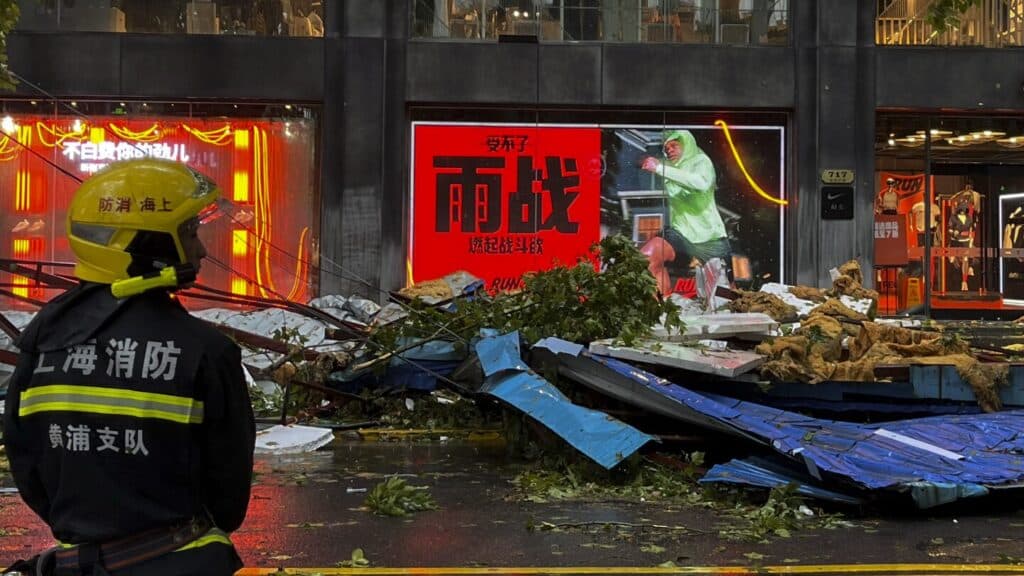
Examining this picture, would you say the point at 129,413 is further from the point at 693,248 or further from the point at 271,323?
the point at 693,248

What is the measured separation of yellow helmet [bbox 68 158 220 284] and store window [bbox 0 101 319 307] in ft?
49.2

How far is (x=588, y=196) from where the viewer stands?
17859 millimetres

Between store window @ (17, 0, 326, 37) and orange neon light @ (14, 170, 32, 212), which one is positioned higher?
store window @ (17, 0, 326, 37)

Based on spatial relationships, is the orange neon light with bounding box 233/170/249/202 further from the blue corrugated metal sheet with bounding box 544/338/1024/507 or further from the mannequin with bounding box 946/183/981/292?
the mannequin with bounding box 946/183/981/292

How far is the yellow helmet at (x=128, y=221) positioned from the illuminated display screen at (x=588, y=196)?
1481 centimetres

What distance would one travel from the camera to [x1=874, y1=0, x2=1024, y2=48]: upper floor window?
18047mm

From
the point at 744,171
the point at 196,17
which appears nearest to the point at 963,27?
the point at 744,171

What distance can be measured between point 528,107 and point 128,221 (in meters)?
15.4

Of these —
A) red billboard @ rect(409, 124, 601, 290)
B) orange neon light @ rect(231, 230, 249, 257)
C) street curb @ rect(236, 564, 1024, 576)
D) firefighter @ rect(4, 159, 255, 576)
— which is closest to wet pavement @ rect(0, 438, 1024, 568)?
street curb @ rect(236, 564, 1024, 576)

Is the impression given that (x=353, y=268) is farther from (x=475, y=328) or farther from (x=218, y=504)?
(x=218, y=504)

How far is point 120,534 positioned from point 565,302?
23.7 ft

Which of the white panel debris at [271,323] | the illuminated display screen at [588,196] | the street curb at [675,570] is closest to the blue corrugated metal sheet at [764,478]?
the street curb at [675,570]

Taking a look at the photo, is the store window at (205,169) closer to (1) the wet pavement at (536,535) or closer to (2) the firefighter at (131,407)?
(1) the wet pavement at (536,535)

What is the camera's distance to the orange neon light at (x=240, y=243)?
17.8 m
